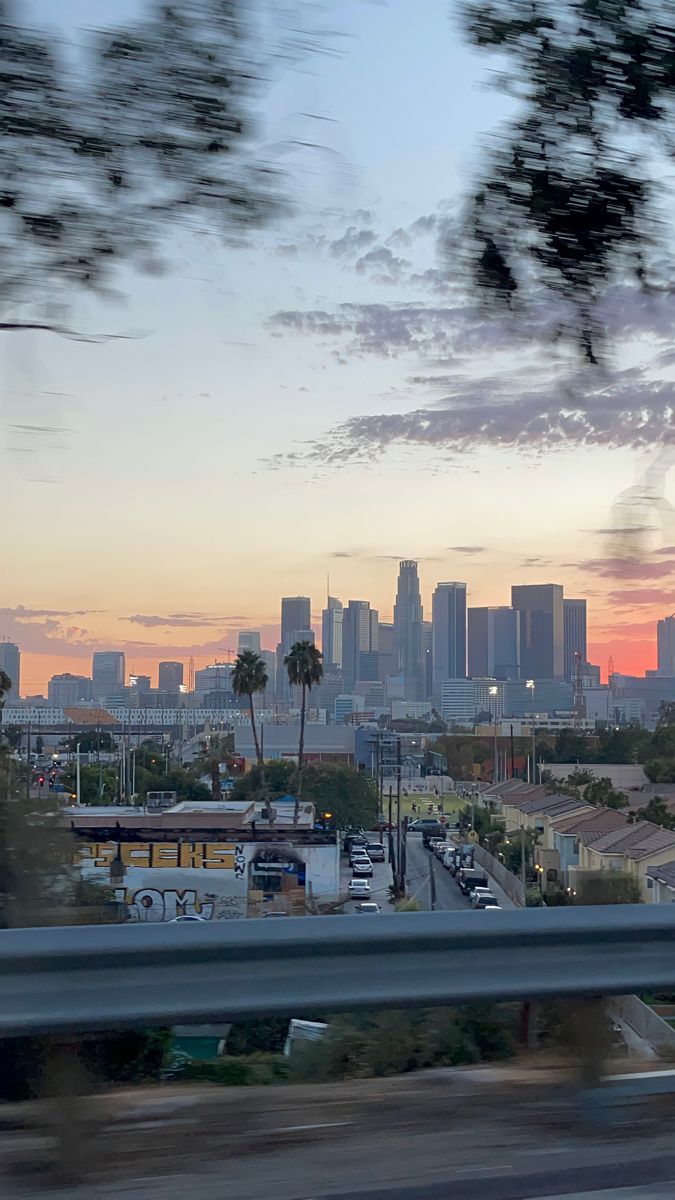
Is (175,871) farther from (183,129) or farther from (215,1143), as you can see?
(183,129)

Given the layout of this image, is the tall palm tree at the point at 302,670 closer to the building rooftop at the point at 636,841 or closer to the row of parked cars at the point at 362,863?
the row of parked cars at the point at 362,863

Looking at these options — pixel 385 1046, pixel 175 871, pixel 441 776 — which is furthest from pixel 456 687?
pixel 385 1046

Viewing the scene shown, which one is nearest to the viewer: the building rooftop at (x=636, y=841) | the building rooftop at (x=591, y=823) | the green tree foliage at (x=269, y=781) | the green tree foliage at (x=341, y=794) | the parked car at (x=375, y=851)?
the building rooftop at (x=636, y=841)

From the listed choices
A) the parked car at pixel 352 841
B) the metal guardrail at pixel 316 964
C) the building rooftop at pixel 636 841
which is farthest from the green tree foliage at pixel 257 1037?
the parked car at pixel 352 841

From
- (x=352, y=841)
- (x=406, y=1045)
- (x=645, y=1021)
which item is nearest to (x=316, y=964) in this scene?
(x=406, y=1045)

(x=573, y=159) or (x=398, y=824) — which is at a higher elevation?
(x=573, y=159)

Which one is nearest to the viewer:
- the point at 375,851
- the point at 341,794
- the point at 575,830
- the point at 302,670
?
the point at 575,830

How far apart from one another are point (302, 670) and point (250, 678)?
1275mm

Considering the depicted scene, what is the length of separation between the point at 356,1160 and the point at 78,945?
0.99m

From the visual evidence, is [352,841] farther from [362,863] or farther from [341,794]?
[341,794]

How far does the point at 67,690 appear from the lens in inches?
264

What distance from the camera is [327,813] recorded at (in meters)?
6.44

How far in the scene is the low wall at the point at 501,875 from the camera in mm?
4295

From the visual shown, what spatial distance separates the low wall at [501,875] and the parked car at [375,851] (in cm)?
54
